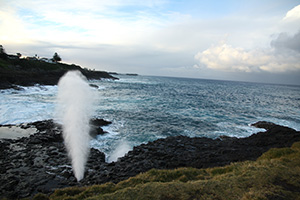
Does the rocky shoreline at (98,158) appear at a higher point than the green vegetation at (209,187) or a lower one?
lower

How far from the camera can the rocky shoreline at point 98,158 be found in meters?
10.7

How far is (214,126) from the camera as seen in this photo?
88.3 feet

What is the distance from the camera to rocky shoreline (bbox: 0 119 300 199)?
10711 mm

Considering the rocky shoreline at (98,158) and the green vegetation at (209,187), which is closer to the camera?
the green vegetation at (209,187)

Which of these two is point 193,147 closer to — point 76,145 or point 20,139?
point 76,145

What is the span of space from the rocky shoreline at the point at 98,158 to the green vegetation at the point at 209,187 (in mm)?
2582

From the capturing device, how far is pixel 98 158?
1460 cm

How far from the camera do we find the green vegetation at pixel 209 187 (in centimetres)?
724

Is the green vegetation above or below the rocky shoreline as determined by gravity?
above

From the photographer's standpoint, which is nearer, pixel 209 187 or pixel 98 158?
pixel 209 187

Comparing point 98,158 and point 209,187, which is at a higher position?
point 209,187

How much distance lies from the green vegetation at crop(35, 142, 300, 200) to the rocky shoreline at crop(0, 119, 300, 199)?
2.58 m

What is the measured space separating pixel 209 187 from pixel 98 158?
409 inches

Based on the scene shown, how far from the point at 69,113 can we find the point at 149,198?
965 inches
